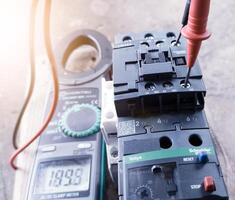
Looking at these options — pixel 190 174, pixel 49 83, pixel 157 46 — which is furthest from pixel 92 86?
pixel 190 174

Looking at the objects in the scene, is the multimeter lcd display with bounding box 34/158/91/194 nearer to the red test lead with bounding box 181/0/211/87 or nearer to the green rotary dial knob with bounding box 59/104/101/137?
the green rotary dial knob with bounding box 59/104/101/137

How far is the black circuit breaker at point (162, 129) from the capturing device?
13.8 inches

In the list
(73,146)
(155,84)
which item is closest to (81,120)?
(73,146)

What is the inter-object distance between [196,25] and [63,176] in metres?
0.28

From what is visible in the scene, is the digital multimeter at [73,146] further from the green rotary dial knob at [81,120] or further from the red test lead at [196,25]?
the red test lead at [196,25]

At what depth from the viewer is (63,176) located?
51cm

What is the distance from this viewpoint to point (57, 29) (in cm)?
80

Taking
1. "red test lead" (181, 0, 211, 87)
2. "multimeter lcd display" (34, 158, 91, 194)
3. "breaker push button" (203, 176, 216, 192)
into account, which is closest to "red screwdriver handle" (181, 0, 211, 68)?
"red test lead" (181, 0, 211, 87)

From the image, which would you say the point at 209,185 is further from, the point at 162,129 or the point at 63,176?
the point at 63,176

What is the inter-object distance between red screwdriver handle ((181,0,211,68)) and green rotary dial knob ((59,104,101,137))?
0.22 meters

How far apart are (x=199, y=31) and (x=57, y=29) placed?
50 centimetres

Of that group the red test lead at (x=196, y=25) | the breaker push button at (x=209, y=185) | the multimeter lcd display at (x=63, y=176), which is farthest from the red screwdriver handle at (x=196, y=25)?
the multimeter lcd display at (x=63, y=176)

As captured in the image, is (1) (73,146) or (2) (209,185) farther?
(1) (73,146)

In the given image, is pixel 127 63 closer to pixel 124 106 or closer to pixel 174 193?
pixel 124 106
